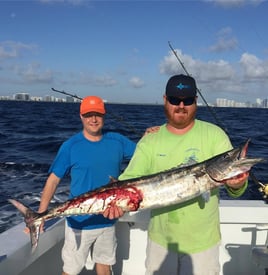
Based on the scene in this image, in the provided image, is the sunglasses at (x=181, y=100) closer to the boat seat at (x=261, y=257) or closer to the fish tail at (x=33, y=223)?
the fish tail at (x=33, y=223)

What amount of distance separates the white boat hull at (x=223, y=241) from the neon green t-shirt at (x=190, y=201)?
1.10 metres

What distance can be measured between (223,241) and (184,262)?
5.61 feet

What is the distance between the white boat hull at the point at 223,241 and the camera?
4219mm

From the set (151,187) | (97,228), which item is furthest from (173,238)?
(97,228)

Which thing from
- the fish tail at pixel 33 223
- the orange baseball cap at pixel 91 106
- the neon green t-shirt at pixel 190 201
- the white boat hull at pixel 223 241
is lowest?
the white boat hull at pixel 223 241

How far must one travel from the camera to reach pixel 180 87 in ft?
10.1

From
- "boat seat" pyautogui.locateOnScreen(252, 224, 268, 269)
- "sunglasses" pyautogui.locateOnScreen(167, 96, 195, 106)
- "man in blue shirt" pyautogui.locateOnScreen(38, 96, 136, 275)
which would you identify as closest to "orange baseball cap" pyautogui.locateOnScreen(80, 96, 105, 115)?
"man in blue shirt" pyautogui.locateOnScreen(38, 96, 136, 275)

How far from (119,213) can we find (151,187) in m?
0.35

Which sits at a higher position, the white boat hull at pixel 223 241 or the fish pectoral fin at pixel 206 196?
the fish pectoral fin at pixel 206 196

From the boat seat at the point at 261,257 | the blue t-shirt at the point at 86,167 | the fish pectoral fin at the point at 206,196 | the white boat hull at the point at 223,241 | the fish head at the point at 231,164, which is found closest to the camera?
the fish head at the point at 231,164

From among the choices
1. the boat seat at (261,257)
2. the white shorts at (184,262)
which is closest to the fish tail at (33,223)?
the white shorts at (184,262)

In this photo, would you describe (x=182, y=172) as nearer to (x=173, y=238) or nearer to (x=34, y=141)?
(x=173, y=238)

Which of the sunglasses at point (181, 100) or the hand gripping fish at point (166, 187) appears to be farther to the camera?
the sunglasses at point (181, 100)

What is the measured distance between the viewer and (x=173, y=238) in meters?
3.13
